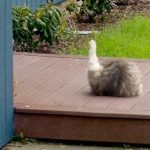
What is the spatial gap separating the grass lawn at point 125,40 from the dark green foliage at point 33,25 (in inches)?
19.9

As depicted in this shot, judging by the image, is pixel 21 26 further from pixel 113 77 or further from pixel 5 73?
pixel 5 73

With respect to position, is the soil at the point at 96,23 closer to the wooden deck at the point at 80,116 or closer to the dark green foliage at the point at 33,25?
the dark green foliage at the point at 33,25

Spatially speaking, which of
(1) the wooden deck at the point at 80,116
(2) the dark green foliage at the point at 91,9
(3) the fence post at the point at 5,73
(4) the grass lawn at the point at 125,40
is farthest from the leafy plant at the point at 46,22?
(3) the fence post at the point at 5,73

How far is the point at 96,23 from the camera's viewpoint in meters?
13.1

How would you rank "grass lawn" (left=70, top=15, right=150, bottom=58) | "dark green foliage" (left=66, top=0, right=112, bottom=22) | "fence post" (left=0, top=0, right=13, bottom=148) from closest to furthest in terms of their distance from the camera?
"fence post" (left=0, top=0, right=13, bottom=148) → "grass lawn" (left=70, top=15, right=150, bottom=58) → "dark green foliage" (left=66, top=0, right=112, bottom=22)

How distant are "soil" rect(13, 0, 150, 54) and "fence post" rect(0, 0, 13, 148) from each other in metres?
3.55

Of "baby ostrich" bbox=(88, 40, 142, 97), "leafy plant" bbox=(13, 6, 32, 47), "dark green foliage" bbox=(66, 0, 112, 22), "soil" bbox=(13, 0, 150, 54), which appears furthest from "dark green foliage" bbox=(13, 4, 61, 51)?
"baby ostrich" bbox=(88, 40, 142, 97)

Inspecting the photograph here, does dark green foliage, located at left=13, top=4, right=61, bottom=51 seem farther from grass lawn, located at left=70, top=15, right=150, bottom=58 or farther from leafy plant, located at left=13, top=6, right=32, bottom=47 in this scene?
grass lawn, located at left=70, top=15, right=150, bottom=58

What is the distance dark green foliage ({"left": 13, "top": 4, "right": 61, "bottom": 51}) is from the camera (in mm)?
10172

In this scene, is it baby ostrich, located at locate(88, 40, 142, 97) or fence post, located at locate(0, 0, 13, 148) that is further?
baby ostrich, located at locate(88, 40, 142, 97)

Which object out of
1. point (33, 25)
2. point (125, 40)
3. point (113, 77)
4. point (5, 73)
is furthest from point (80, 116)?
point (125, 40)

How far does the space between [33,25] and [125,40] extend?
1.89 meters

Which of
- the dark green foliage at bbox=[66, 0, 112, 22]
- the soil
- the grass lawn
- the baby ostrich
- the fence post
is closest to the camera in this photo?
the fence post

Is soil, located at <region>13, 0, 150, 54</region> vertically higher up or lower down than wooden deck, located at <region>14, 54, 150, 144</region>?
higher up
